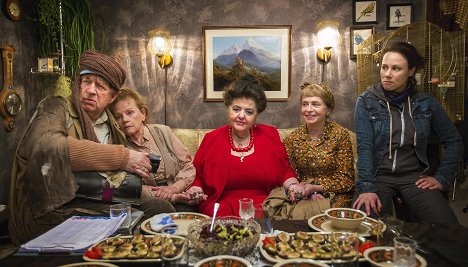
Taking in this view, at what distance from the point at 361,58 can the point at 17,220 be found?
303 cm

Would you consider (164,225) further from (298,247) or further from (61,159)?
(61,159)

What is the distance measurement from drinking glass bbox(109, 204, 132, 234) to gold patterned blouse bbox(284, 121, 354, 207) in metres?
1.37

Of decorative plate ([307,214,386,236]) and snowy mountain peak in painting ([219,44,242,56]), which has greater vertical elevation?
snowy mountain peak in painting ([219,44,242,56])

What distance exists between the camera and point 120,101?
8.30 feet

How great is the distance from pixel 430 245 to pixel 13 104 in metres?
3.12

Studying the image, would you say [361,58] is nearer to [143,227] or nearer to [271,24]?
[271,24]

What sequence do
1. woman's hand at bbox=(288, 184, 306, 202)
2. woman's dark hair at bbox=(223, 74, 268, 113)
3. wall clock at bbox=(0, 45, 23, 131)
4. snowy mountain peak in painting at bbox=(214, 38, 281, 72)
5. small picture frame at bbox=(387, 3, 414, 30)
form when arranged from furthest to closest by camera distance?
snowy mountain peak in painting at bbox=(214, 38, 281, 72) → small picture frame at bbox=(387, 3, 414, 30) → wall clock at bbox=(0, 45, 23, 131) → woman's dark hair at bbox=(223, 74, 268, 113) → woman's hand at bbox=(288, 184, 306, 202)

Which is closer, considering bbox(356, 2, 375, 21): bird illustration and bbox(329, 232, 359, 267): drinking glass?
bbox(329, 232, 359, 267): drinking glass

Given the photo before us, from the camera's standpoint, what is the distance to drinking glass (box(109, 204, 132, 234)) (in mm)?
1539

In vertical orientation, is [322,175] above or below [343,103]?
below

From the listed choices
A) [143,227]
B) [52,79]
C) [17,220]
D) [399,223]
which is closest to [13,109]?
[52,79]

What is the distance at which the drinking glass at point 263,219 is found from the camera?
5.00ft

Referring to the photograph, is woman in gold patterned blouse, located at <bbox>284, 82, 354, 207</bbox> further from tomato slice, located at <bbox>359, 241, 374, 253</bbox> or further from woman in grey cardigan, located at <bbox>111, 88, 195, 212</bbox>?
tomato slice, located at <bbox>359, 241, 374, 253</bbox>

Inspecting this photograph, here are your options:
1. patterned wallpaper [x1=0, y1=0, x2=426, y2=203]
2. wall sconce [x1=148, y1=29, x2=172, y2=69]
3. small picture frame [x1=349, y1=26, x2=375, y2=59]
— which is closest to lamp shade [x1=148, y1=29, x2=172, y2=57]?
wall sconce [x1=148, y1=29, x2=172, y2=69]
